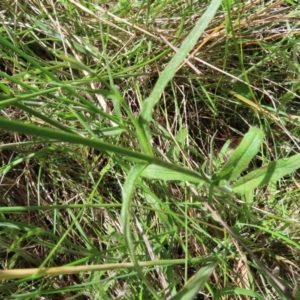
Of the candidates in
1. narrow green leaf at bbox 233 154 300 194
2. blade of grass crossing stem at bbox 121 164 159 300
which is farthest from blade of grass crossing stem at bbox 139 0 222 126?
narrow green leaf at bbox 233 154 300 194

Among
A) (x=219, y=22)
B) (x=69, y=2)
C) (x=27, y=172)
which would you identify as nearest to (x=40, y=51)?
(x=69, y=2)

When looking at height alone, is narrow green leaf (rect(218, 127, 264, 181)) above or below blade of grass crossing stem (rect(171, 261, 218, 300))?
above

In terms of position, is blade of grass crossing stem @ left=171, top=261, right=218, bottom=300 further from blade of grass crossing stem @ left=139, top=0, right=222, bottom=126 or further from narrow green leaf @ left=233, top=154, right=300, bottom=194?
blade of grass crossing stem @ left=139, top=0, right=222, bottom=126

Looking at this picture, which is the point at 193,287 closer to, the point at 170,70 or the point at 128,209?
the point at 128,209

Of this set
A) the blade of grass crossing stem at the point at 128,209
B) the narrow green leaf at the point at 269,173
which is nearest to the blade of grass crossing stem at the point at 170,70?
the blade of grass crossing stem at the point at 128,209

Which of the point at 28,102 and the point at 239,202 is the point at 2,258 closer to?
the point at 28,102

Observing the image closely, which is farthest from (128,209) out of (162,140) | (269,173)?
(162,140)

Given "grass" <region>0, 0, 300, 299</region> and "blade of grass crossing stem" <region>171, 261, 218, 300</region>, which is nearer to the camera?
"blade of grass crossing stem" <region>171, 261, 218, 300</region>
